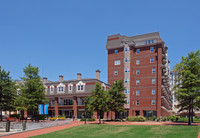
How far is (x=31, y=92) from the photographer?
37.9 meters

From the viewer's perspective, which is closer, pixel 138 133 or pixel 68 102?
pixel 138 133

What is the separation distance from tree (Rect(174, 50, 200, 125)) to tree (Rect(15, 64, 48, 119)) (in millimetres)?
24515

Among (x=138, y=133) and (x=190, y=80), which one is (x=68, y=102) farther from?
(x=138, y=133)

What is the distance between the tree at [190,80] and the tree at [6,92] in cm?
3072

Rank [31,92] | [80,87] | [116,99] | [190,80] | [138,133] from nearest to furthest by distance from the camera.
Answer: [138,133], [190,80], [31,92], [116,99], [80,87]

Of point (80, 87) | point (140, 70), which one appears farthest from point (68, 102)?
point (140, 70)

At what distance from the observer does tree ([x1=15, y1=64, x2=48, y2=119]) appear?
37.1 m

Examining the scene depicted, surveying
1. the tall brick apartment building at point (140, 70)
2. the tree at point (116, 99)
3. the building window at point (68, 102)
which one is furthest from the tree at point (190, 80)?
the building window at point (68, 102)

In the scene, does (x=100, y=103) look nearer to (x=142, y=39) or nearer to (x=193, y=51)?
(x=193, y=51)

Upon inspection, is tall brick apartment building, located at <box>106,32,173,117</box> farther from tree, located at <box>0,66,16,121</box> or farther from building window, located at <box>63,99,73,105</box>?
tree, located at <box>0,66,16,121</box>

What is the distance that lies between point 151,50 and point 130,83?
10.5m

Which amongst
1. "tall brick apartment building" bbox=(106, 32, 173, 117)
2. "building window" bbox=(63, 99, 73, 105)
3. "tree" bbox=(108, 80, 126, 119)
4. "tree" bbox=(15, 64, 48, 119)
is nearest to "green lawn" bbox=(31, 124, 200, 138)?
"tree" bbox=(15, 64, 48, 119)

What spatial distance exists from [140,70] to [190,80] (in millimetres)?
25425

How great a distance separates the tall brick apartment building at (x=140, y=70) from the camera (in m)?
52.8
